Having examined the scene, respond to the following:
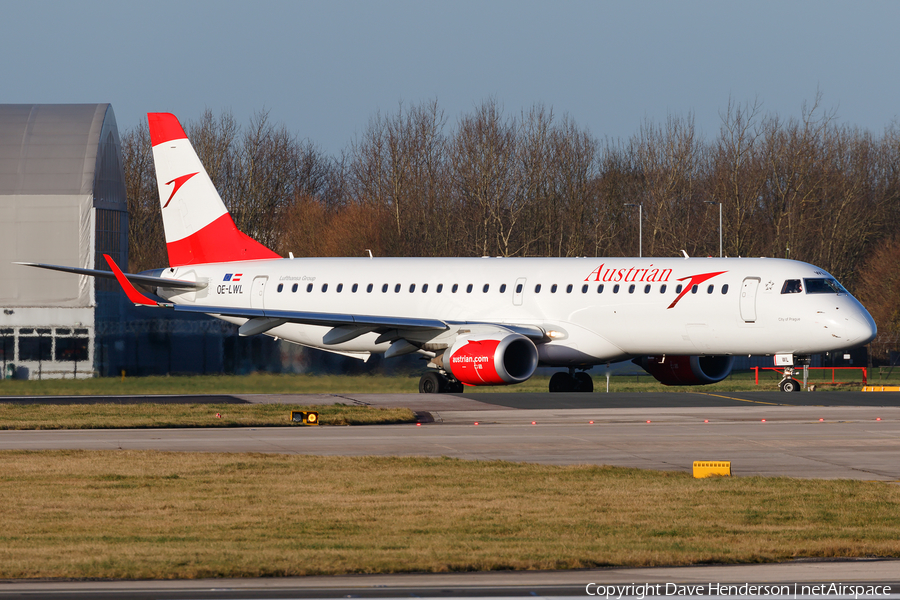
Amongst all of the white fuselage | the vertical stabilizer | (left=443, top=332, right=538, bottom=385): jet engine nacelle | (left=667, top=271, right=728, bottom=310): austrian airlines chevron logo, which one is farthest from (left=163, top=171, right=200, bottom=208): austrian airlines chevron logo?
(left=667, top=271, right=728, bottom=310): austrian airlines chevron logo

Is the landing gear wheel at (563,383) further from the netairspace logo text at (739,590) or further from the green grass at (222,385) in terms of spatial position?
the netairspace logo text at (739,590)

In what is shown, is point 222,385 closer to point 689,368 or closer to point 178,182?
point 178,182

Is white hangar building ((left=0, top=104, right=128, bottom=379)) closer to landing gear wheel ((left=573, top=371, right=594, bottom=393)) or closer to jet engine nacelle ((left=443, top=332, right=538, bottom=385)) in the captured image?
jet engine nacelle ((left=443, top=332, right=538, bottom=385))

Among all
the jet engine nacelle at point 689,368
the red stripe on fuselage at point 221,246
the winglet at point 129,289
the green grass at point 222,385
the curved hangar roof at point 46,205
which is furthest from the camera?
the curved hangar roof at point 46,205

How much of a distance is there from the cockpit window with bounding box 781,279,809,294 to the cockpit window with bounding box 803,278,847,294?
7.3 inches

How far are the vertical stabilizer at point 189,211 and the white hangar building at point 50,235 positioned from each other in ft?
19.1

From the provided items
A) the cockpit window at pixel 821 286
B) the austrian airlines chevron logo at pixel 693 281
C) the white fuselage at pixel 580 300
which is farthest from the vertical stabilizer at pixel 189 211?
the cockpit window at pixel 821 286

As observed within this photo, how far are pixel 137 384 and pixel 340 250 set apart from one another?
35279mm

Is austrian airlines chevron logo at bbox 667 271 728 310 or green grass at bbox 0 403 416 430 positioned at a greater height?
austrian airlines chevron logo at bbox 667 271 728 310

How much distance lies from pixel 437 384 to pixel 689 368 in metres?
7.17

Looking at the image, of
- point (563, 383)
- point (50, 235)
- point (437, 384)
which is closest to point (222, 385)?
point (437, 384)

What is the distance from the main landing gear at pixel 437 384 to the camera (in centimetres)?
3469

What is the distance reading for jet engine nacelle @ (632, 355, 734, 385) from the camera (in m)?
35.5

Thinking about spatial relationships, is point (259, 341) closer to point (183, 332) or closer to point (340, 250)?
point (183, 332)
